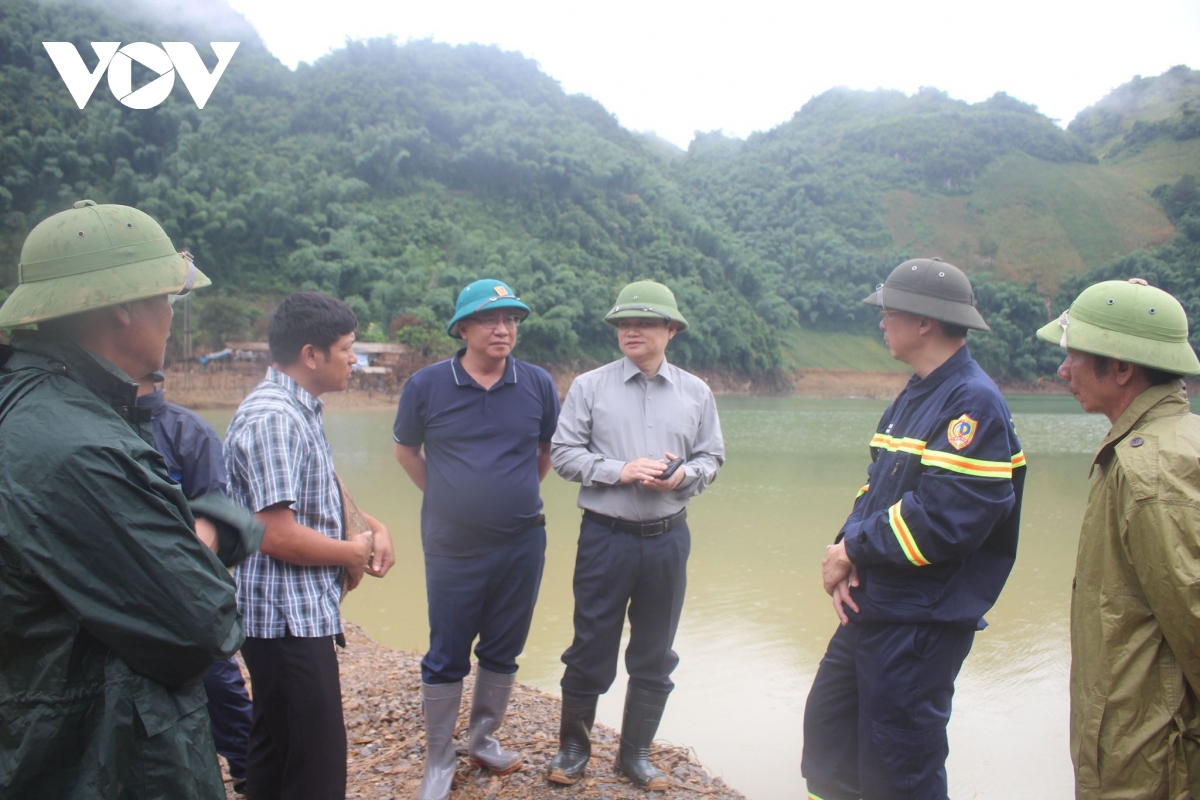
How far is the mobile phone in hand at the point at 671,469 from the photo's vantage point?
302cm

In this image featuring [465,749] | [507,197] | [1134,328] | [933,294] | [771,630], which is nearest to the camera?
[1134,328]

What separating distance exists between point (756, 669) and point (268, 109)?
59.6 meters

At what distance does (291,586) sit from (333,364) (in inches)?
27.4

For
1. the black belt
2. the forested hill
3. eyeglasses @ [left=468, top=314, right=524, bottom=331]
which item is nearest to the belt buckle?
the black belt

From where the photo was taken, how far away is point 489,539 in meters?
3.08

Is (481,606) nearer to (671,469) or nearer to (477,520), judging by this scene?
(477,520)

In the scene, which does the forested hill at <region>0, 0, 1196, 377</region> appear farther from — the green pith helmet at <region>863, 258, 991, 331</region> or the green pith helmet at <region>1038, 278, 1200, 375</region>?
the green pith helmet at <region>1038, 278, 1200, 375</region>

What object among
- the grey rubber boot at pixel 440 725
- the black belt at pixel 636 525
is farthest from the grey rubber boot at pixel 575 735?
the black belt at pixel 636 525

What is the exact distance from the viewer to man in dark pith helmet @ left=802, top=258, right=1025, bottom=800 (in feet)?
7.52

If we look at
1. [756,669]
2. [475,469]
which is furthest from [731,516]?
[475,469]

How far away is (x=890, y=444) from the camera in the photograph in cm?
257

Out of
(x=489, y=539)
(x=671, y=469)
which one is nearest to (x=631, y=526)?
(x=671, y=469)

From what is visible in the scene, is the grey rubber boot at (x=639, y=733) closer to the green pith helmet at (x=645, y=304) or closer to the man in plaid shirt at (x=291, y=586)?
the man in plaid shirt at (x=291, y=586)

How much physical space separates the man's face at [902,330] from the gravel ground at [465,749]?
181 cm
